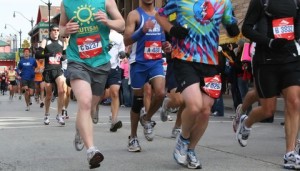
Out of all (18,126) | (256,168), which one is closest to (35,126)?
(18,126)

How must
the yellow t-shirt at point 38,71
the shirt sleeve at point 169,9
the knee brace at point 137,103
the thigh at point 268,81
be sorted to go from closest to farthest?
the shirt sleeve at point 169,9, the thigh at point 268,81, the knee brace at point 137,103, the yellow t-shirt at point 38,71

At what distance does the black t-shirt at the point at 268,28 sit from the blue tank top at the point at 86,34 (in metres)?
1.49

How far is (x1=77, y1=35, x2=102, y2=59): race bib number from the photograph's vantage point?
5535 mm

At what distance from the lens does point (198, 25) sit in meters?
5.34

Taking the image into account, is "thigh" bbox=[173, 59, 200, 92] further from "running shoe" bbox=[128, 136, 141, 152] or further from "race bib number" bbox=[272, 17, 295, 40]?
"running shoe" bbox=[128, 136, 141, 152]

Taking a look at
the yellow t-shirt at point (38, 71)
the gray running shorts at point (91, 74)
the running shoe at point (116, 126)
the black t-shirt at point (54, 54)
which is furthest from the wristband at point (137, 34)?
the yellow t-shirt at point (38, 71)

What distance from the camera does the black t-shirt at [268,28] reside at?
Answer: 18.3ft

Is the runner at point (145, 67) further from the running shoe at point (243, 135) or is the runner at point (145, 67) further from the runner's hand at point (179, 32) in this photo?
the runner's hand at point (179, 32)

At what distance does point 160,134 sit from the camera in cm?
877

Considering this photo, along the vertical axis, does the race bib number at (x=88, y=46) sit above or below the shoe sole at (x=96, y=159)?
above

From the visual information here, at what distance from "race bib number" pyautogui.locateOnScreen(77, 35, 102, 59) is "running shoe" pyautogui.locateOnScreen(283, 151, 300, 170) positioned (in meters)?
2.10

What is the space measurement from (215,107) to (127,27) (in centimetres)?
722

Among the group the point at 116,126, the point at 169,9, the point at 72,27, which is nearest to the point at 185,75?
the point at 169,9

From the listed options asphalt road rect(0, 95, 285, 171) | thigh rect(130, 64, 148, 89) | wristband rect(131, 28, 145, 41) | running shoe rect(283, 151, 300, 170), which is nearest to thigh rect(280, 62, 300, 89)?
running shoe rect(283, 151, 300, 170)
